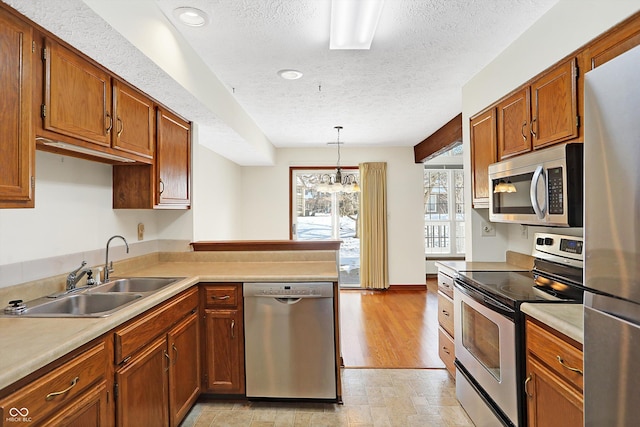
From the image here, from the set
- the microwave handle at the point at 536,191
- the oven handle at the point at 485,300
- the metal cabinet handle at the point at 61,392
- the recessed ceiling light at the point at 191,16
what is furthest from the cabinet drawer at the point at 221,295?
the microwave handle at the point at 536,191

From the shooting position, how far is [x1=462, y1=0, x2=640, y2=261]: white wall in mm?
1610

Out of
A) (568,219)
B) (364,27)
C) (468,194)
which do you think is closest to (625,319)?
(568,219)

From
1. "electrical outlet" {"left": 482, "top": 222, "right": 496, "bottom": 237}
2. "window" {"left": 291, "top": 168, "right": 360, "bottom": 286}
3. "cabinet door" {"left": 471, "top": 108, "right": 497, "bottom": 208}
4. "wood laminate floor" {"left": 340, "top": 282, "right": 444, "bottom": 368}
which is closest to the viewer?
"cabinet door" {"left": 471, "top": 108, "right": 497, "bottom": 208}

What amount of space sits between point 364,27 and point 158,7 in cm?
113

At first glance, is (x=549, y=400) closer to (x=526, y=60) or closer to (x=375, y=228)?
(x=526, y=60)

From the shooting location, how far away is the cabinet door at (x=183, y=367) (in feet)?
6.59

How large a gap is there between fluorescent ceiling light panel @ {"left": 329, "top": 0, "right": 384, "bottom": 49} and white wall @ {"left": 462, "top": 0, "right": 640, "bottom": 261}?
983 millimetres

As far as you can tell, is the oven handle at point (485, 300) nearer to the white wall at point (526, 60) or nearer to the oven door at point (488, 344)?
the oven door at point (488, 344)

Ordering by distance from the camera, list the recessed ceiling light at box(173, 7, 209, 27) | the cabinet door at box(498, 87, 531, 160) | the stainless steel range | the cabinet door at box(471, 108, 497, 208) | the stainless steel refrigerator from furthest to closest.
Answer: the cabinet door at box(471, 108, 497, 208), the cabinet door at box(498, 87, 531, 160), the recessed ceiling light at box(173, 7, 209, 27), the stainless steel range, the stainless steel refrigerator

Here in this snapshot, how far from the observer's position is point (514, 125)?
230 centimetres

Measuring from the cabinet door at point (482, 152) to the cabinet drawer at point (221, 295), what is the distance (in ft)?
6.63

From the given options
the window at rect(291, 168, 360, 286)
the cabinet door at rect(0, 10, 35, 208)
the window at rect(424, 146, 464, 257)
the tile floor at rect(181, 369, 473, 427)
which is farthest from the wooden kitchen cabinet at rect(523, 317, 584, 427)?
the window at rect(424, 146, 464, 257)

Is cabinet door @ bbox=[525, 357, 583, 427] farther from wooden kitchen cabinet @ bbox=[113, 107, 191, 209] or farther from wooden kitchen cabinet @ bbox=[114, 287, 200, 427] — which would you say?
wooden kitchen cabinet @ bbox=[113, 107, 191, 209]

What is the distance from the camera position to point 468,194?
2.99m
